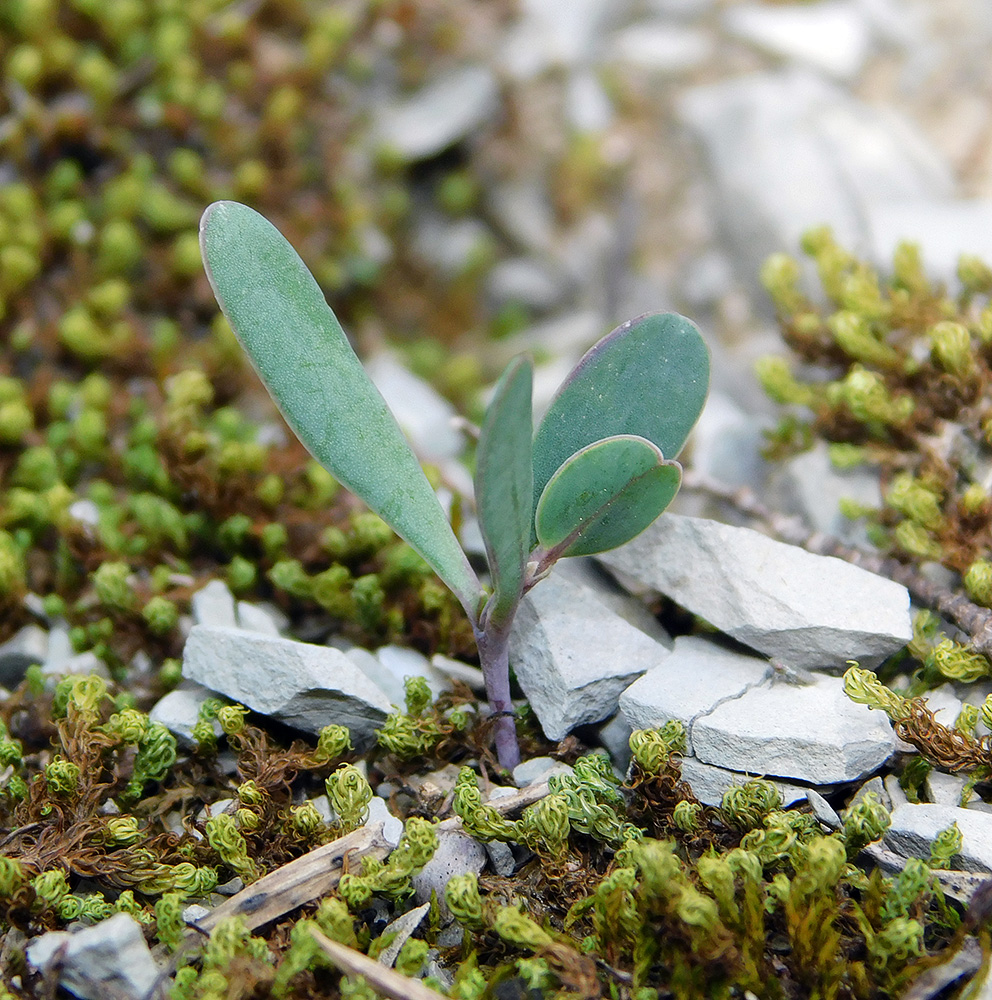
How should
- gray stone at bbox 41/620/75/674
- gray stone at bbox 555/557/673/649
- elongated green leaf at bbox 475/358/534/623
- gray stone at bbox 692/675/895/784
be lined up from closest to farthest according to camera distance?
elongated green leaf at bbox 475/358/534/623
gray stone at bbox 692/675/895/784
gray stone at bbox 555/557/673/649
gray stone at bbox 41/620/75/674

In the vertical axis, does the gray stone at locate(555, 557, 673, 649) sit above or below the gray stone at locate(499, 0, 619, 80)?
below

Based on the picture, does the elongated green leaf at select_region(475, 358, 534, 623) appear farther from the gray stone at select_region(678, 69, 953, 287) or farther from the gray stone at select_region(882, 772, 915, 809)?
the gray stone at select_region(678, 69, 953, 287)

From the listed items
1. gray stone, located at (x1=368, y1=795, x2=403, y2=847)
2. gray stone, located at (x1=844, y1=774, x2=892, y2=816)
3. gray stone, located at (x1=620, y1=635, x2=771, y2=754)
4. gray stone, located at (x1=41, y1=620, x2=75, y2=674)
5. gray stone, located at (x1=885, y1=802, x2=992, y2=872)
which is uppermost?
gray stone, located at (x1=620, y1=635, x2=771, y2=754)

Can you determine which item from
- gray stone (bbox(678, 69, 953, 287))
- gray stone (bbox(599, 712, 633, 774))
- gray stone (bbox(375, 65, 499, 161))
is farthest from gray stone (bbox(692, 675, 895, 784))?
gray stone (bbox(375, 65, 499, 161))

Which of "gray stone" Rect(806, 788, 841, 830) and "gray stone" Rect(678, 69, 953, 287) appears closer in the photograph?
"gray stone" Rect(806, 788, 841, 830)

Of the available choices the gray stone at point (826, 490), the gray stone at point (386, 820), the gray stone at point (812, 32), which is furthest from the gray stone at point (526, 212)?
the gray stone at point (386, 820)

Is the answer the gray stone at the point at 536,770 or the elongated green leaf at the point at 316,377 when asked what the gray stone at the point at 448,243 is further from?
the gray stone at the point at 536,770
